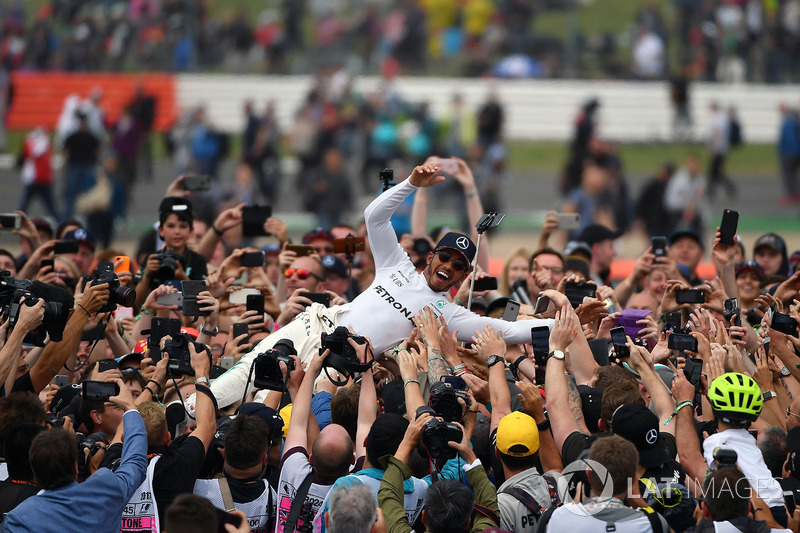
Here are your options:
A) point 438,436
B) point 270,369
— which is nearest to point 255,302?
point 270,369

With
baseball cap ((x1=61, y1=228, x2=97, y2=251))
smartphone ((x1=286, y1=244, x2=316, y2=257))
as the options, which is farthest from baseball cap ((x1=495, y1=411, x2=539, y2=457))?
baseball cap ((x1=61, y1=228, x2=97, y2=251))

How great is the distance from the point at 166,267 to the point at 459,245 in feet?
7.98

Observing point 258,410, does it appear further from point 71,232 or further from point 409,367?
point 71,232

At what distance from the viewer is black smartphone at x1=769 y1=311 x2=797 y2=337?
6.27 metres

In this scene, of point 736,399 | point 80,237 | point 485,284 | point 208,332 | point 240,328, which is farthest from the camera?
point 80,237

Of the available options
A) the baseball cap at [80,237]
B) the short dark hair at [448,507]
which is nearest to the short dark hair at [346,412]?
the short dark hair at [448,507]

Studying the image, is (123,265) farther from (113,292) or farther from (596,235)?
(596,235)

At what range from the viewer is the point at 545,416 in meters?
5.92

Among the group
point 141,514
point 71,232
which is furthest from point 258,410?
point 71,232

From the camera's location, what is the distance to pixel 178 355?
586cm

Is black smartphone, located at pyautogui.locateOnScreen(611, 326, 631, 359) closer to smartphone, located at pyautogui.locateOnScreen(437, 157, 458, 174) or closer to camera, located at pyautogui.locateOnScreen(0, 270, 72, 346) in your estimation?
smartphone, located at pyautogui.locateOnScreen(437, 157, 458, 174)

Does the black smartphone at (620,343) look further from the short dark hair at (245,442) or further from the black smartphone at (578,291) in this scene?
the short dark hair at (245,442)

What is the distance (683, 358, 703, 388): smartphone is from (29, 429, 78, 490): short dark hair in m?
3.23

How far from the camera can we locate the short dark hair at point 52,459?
488 cm
